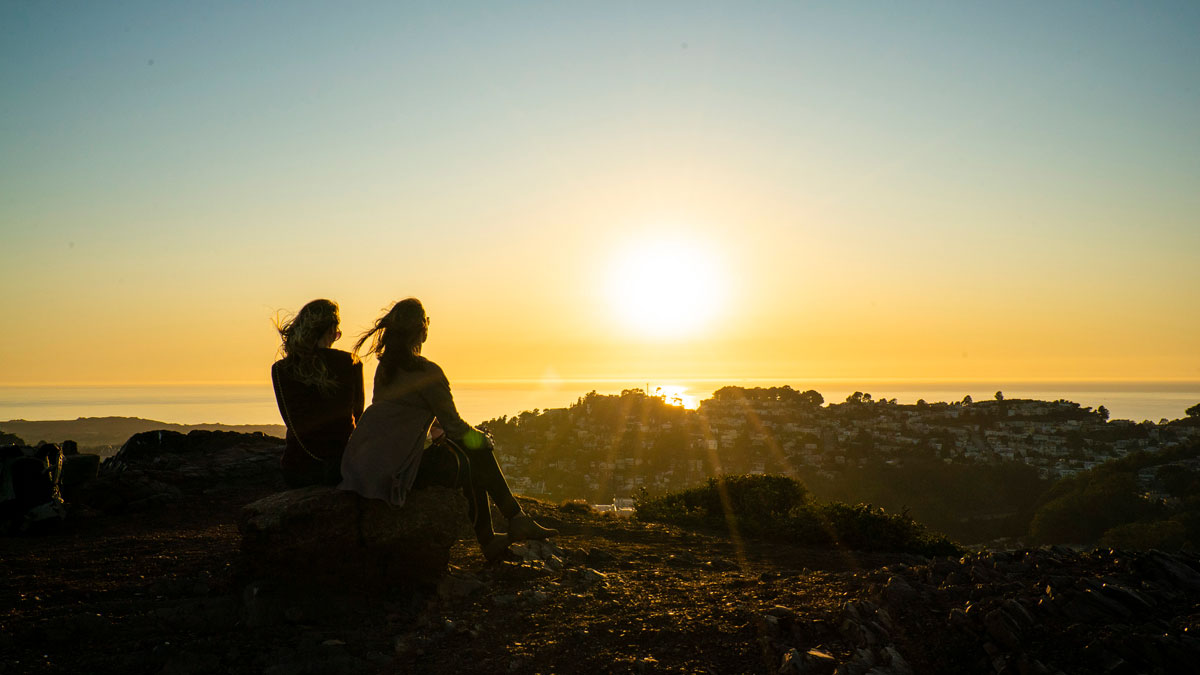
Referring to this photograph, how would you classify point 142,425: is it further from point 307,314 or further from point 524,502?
point 307,314

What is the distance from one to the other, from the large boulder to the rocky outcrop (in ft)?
22.5

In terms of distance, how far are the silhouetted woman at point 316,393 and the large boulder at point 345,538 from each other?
10.3 inches

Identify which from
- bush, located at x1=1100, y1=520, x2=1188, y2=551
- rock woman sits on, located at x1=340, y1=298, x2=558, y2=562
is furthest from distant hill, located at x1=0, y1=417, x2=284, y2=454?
bush, located at x1=1100, y1=520, x2=1188, y2=551

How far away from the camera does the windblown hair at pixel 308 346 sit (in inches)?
231

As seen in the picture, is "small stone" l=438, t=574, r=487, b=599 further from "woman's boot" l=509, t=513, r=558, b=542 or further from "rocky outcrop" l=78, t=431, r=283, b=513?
"rocky outcrop" l=78, t=431, r=283, b=513

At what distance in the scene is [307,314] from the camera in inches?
234

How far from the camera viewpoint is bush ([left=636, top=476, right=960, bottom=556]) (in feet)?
32.4

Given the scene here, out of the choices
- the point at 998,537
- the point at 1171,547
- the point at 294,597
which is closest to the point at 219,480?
the point at 294,597

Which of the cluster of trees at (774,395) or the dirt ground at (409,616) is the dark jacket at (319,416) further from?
the cluster of trees at (774,395)

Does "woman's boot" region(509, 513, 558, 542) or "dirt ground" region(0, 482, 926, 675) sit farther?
"woman's boot" region(509, 513, 558, 542)

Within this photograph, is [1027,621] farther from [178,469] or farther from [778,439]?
[778,439]

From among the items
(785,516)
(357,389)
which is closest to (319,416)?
(357,389)

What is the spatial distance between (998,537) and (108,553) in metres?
26.1

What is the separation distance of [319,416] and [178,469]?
30.2 ft
